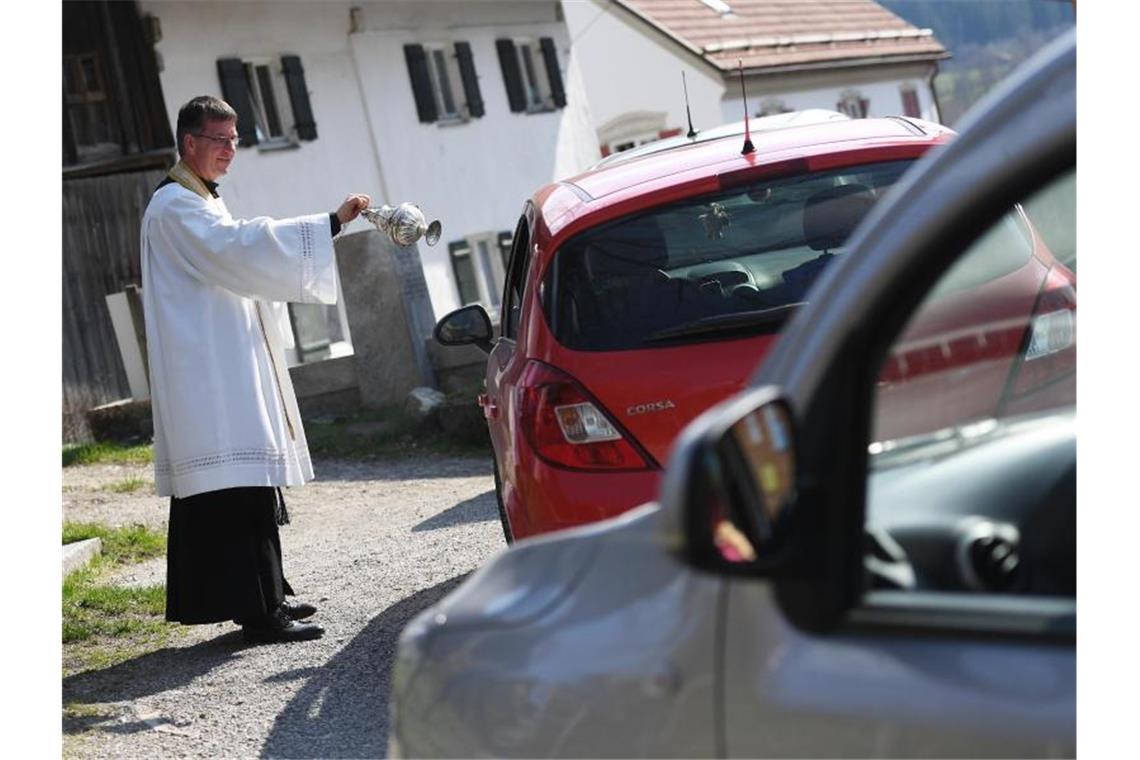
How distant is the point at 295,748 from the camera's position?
6.14m

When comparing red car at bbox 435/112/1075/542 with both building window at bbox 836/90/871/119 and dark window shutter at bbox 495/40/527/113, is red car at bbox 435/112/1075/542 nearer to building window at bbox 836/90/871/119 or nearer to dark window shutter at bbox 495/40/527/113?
dark window shutter at bbox 495/40/527/113

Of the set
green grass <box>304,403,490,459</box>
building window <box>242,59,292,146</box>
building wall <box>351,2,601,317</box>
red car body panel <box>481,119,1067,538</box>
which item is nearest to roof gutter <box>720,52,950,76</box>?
→ building wall <box>351,2,601,317</box>

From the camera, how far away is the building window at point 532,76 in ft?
115

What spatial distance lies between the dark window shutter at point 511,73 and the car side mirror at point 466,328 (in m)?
27.5

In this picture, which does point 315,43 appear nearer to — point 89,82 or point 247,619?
point 89,82

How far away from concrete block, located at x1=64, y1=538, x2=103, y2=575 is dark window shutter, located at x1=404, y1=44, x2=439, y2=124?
21.9 meters

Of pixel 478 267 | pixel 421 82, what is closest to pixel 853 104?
pixel 478 267

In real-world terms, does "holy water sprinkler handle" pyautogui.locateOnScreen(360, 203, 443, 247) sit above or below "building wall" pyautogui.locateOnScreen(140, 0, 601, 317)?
below

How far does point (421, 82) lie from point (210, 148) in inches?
980

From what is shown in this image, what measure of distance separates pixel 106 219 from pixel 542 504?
21225 millimetres

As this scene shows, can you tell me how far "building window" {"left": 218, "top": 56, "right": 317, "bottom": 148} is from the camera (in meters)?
29.3

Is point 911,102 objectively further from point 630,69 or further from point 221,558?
point 221,558

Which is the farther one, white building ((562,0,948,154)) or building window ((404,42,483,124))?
white building ((562,0,948,154))
